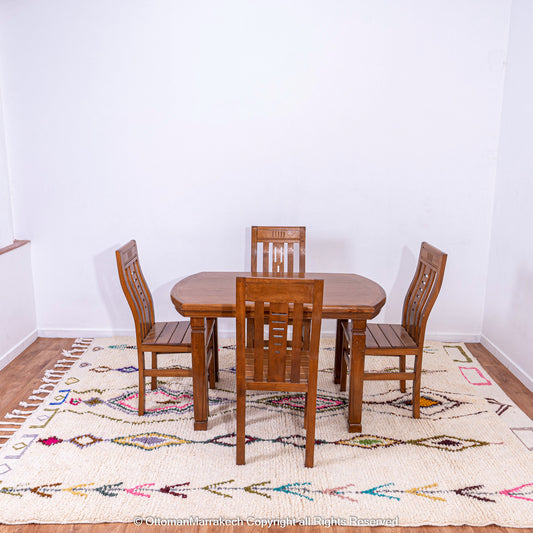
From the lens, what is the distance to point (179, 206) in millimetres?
3645

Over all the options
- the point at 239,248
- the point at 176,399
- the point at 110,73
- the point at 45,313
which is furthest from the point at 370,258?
the point at 45,313

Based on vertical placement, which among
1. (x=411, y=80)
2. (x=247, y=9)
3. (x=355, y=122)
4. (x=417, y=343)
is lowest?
(x=417, y=343)

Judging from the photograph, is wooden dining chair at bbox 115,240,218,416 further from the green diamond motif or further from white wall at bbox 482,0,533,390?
white wall at bbox 482,0,533,390

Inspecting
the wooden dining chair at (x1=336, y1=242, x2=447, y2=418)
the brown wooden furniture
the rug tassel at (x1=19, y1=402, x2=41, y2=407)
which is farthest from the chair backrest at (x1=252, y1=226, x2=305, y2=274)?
the rug tassel at (x1=19, y1=402, x2=41, y2=407)

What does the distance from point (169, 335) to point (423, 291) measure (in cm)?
136

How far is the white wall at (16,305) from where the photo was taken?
3316mm

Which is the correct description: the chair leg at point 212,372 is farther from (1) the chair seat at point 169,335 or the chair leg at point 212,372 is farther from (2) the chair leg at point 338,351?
(2) the chair leg at point 338,351

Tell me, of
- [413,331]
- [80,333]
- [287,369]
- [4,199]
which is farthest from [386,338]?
[4,199]

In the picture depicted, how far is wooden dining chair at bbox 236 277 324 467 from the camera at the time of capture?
2055 millimetres

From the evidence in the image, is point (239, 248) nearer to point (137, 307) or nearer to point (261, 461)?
point (137, 307)

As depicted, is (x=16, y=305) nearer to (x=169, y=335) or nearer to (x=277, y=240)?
(x=169, y=335)

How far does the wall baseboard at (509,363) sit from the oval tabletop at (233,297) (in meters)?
1.20

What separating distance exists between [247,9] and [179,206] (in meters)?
1.39

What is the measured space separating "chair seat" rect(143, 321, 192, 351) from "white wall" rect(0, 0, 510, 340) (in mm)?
900
